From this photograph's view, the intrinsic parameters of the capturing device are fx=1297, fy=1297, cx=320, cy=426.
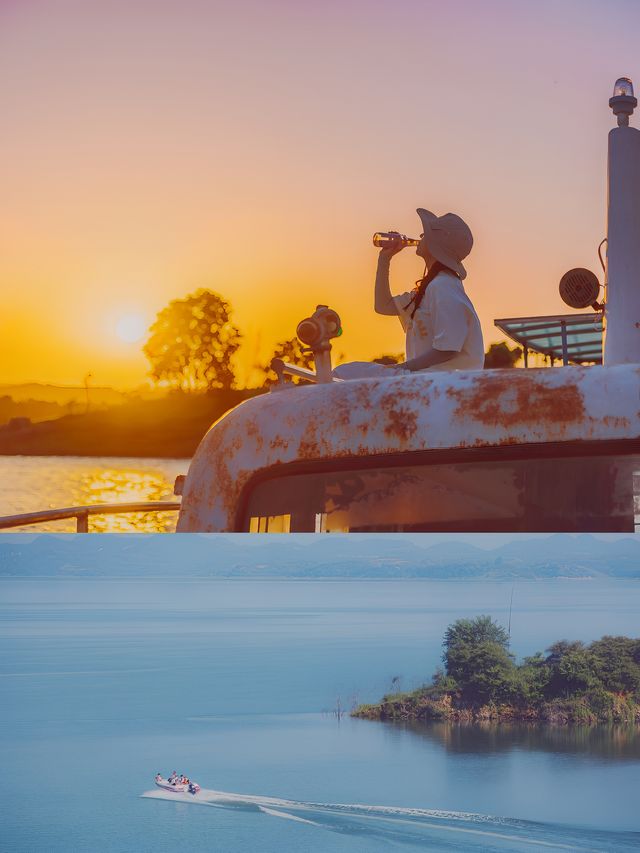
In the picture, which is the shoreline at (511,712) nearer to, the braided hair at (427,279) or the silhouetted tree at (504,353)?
the braided hair at (427,279)

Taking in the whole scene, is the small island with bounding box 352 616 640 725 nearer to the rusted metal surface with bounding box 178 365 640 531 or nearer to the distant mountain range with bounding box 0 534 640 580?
the distant mountain range with bounding box 0 534 640 580

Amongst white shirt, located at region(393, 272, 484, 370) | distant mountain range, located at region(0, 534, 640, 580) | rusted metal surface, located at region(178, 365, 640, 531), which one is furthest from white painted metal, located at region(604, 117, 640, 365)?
distant mountain range, located at region(0, 534, 640, 580)

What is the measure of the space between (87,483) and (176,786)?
76.6 inches

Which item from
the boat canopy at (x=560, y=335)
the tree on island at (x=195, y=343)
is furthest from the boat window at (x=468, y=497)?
the boat canopy at (x=560, y=335)

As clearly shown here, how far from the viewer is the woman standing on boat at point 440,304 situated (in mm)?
2219

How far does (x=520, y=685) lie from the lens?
134cm

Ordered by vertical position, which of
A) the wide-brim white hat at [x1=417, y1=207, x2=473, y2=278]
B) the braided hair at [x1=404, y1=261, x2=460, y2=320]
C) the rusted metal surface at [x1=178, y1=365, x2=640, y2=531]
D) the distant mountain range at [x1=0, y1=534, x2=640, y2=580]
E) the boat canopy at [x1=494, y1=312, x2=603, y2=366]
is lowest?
the distant mountain range at [x1=0, y1=534, x2=640, y2=580]

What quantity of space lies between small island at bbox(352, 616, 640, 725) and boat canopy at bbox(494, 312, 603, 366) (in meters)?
2.13

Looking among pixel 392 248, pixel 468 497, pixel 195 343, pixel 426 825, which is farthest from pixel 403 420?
pixel 195 343

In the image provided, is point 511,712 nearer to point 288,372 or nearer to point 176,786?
point 176,786

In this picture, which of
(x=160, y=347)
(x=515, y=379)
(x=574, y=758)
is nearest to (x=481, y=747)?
(x=574, y=758)

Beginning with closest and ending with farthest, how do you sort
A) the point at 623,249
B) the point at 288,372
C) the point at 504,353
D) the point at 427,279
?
the point at 288,372 < the point at 427,279 < the point at 623,249 < the point at 504,353

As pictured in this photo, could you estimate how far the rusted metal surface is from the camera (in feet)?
5.48

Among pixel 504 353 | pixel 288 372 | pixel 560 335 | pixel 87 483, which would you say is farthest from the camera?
pixel 504 353
